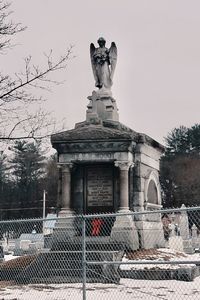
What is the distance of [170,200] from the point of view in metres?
55.3

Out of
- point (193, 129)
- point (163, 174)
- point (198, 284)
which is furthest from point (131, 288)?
point (193, 129)

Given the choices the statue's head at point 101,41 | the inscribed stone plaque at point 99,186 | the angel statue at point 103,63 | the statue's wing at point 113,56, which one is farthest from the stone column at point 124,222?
the statue's head at point 101,41

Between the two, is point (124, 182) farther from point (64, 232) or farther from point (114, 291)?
point (114, 291)

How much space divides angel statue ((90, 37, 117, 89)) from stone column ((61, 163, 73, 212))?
3.49 meters

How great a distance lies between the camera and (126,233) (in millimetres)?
14625

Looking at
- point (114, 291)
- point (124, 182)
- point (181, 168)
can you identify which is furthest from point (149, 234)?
point (181, 168)

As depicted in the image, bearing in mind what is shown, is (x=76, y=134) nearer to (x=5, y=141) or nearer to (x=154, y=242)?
(x=154, y=242)

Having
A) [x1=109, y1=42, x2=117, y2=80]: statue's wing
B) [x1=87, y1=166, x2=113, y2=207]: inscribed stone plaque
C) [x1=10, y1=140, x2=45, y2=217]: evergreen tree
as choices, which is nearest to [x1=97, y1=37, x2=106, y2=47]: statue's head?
[x1=109, y1=42, x2=117, y2=80]: statue's wing

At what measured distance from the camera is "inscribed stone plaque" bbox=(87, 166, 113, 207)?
15.6 meters

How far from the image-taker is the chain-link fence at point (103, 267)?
997cm

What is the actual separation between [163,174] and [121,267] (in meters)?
47.0

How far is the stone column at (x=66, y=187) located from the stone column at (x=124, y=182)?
1.66 metres

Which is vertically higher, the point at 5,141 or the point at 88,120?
the point at 88,120

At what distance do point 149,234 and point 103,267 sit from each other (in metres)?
3.87
